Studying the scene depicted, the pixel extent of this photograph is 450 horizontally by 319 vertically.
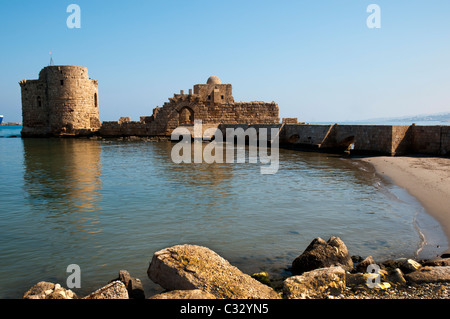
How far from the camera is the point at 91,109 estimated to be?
33.0m

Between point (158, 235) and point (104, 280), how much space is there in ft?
5.33

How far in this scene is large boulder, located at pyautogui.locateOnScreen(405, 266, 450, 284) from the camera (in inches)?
154

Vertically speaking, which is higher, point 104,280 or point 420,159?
point 420,159

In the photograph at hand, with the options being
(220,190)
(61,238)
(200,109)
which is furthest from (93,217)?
(200,109)

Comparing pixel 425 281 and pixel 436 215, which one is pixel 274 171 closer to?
pixel 436 215

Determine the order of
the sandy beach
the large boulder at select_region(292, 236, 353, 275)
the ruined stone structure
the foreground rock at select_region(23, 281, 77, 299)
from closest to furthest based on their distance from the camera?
1. the foreground rock at select_region(23, 281, 77, 299)
2. the large boulder at select_region(292, 236, 353, 275)
3. the sandy beach
4. the ruined stone structure

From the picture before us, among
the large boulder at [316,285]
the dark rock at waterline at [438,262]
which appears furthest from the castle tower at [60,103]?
the dark rock at waterline at [438,262]

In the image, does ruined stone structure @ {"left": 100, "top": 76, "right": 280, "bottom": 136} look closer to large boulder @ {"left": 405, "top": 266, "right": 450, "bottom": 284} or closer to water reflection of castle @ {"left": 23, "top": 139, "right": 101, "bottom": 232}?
water reflection of castle @ {"left": 23, "top": 139, "right": 101, "bottom": 232}

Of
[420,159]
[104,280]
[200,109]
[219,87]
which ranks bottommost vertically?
[104,280]

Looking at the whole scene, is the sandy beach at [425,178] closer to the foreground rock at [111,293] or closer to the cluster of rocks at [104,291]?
the cluster of rocks at [104,291]

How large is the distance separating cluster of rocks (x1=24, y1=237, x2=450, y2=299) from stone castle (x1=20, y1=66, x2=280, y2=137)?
2456cm

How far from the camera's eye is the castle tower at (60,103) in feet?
102

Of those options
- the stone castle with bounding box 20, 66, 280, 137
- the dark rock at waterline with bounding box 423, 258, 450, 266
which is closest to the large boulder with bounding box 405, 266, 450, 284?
the dark rock at waterline with bounding box 423, 258, 450, 266

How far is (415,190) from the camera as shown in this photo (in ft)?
30.6
